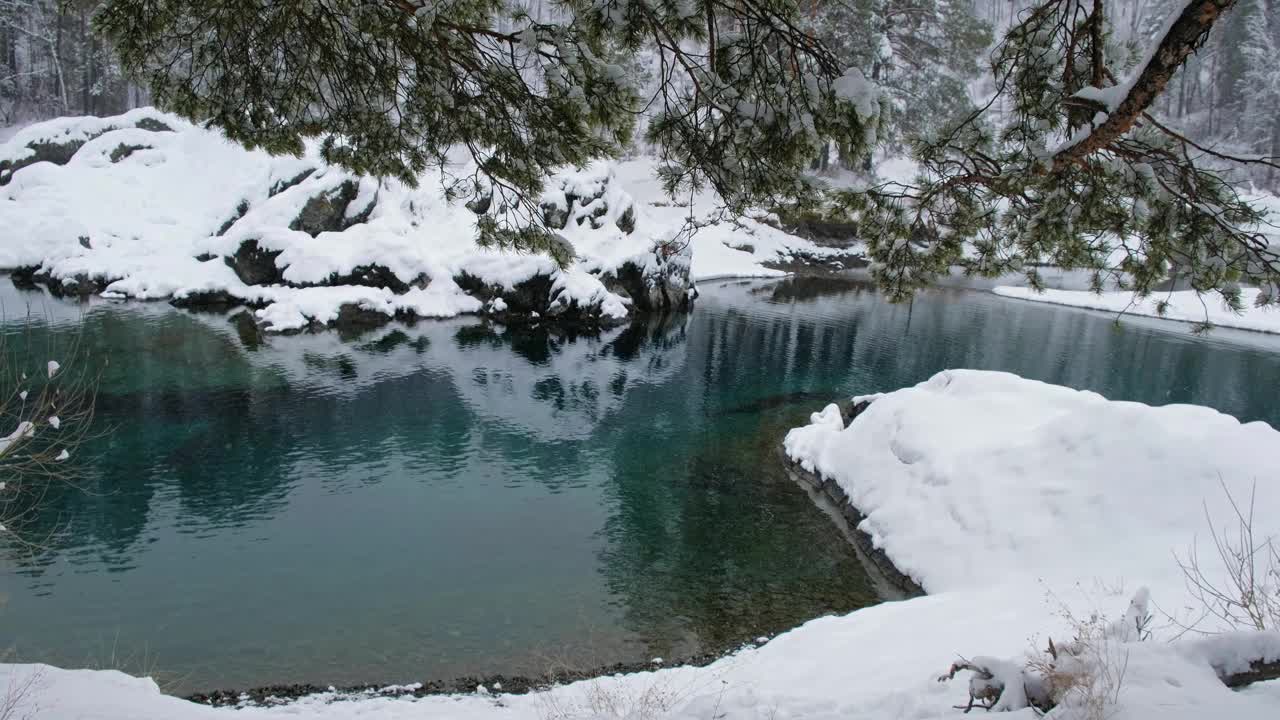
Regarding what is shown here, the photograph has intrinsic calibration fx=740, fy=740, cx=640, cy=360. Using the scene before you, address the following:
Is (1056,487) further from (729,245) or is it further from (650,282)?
(729,245)

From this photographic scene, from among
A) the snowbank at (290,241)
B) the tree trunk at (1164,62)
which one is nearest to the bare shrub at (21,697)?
the tree trunk at (1164,62)

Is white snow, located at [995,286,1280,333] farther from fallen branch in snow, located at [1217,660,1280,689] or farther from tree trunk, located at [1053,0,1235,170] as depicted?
fallen branch in snow, located at [1217,660,1280,689]

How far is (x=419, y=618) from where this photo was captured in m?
10.9

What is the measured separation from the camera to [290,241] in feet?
112

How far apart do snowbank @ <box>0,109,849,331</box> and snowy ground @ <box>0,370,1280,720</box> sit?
1841cm

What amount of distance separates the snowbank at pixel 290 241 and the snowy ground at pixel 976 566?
18.4 metres

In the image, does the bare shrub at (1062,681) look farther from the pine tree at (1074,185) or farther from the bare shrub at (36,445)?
the bare shrub at (36,445)

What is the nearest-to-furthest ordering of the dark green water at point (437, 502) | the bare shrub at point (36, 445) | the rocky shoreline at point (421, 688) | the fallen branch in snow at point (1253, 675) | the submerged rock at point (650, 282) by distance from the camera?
the fallen branch in snow at point (1253, 675), the rocky shoreline at point (421, 688), the dark green water at point (437, 502), the bare shrub at point (36, 445), the submerged rock at point (650, 282)

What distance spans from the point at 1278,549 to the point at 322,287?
32.5 m

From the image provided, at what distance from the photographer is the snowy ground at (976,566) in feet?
19.7

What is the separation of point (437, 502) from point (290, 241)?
958 inches

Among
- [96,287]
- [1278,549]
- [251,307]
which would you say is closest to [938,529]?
[1278,549]

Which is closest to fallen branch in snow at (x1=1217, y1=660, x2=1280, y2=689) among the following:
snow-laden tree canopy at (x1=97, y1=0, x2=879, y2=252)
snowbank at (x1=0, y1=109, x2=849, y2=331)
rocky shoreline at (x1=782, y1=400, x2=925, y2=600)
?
snow-laden tree canopy at (x1=97, y1=0, x2=879, y2=252)

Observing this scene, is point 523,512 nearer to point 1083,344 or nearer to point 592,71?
point 592,71
